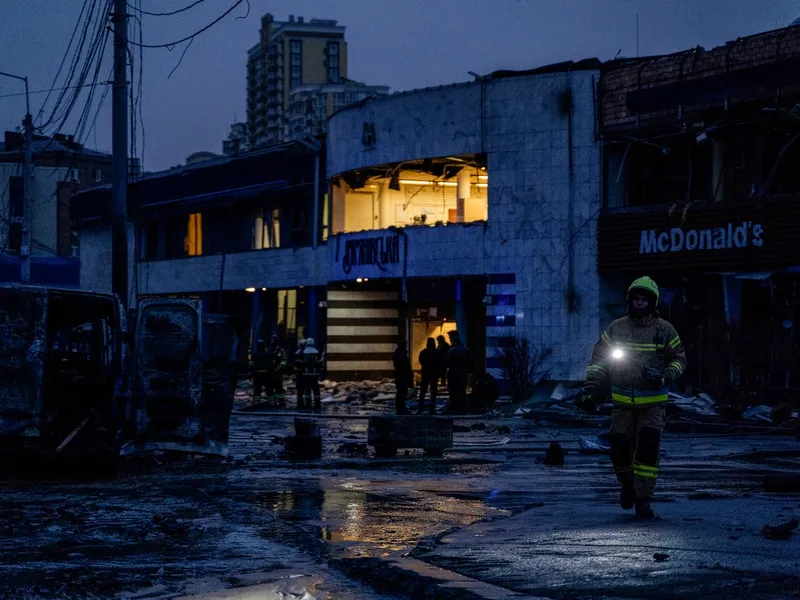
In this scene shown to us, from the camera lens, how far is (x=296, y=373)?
32500mm

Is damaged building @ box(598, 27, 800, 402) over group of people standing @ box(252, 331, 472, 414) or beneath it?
over

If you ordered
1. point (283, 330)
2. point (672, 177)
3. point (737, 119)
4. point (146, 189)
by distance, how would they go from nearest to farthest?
point (737, 119), point (672, 177), point (283, 330), point (146, 189)

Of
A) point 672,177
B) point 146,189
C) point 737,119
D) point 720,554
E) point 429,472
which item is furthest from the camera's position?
point 146,189

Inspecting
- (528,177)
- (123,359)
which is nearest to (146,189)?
(528,177)

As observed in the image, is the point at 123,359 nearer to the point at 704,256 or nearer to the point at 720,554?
the point at 720,554

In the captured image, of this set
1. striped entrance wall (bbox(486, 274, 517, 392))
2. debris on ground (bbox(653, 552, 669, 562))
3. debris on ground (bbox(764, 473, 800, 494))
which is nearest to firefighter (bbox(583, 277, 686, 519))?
debris on ground (bbox(653, 552, 669, 562))

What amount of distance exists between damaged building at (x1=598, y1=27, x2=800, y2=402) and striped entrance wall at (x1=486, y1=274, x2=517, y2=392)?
2.75 meters

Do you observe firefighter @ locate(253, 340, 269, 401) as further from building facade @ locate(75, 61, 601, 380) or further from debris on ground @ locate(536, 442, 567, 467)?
debris on ground @ locate(536, 442, 567, 467)

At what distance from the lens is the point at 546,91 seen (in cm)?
3603

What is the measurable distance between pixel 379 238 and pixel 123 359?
2549 centimetres

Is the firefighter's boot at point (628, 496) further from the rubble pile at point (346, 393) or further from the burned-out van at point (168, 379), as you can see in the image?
the rubble pile at point (346, 393)

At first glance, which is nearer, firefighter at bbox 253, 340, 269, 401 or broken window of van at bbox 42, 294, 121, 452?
broken window of van at bbox 42, 294, 121, 452

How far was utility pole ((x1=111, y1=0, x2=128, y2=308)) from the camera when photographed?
22.9 meters

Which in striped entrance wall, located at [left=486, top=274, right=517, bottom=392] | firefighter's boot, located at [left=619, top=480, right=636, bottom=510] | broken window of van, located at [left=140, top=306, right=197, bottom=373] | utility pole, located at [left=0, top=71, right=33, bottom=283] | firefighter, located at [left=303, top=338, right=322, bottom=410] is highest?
utility pole, located at [left=0, top=71, right=33, bottom=283]
